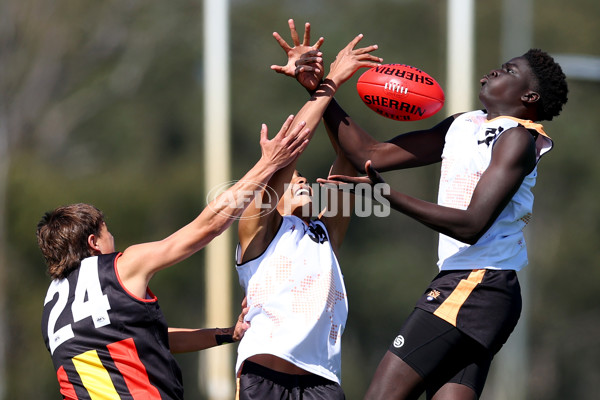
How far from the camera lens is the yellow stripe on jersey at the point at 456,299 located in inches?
161

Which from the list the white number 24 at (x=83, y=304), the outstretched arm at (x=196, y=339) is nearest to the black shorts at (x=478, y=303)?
the outstretched arm at (x=196, y=339)

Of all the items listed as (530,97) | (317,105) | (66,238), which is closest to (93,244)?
(66,238)

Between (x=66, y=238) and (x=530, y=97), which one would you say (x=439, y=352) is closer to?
(x=530, y=97)

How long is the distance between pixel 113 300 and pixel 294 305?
2.71 ft

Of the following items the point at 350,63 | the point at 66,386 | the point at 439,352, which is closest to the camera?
the point at 439,352

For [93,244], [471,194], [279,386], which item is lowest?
[279,386]

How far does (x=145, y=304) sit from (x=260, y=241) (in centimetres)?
63

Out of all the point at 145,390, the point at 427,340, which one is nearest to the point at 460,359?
the point at 427,340

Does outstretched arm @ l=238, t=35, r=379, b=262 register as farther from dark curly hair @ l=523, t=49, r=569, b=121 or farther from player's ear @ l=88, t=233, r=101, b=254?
dark curly hair @ l=523, t=49, r=569, b=121

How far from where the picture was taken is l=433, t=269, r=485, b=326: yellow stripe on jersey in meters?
4.08

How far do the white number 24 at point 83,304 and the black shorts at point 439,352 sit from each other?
1.27m

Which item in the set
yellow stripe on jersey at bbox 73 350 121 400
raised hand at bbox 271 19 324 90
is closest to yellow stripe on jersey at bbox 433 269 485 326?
raised hand at bbox 271 19 324 90

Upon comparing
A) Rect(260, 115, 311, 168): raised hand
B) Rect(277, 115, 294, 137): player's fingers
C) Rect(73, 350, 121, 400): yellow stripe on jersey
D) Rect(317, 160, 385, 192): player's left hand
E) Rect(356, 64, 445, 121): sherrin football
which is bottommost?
Rect(73, 350, 121, 400): yellow stripe on jersey

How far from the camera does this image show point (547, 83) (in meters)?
4.23
